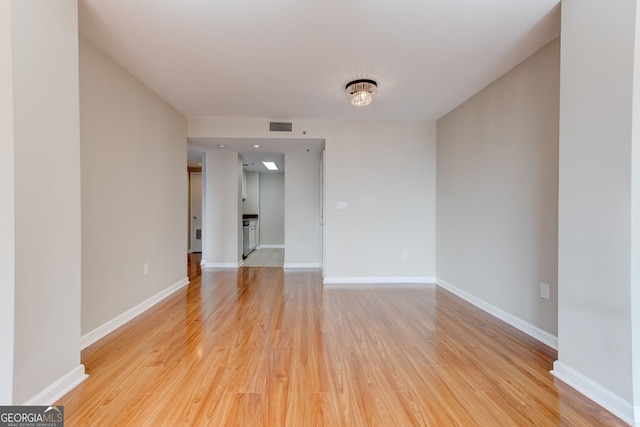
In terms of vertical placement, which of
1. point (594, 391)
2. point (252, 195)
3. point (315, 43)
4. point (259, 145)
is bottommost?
point (594, 391)

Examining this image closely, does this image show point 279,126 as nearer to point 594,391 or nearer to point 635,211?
point 635,211

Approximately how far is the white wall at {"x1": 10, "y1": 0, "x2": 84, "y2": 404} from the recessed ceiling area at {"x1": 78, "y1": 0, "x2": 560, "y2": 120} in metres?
0.58

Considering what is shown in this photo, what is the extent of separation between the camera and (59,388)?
5.14 ft

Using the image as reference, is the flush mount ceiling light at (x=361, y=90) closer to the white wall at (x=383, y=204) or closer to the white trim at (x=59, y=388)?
the white wall at (x=383, y=204)

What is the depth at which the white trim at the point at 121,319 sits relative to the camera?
7.18ft

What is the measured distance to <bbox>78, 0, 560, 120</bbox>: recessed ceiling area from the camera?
6.12ft

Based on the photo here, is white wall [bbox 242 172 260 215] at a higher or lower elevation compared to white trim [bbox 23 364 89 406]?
higher

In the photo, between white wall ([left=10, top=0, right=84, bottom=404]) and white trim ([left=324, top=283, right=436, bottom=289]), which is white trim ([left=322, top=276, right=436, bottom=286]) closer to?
white trim ([left=324, top=283, right=436, bottom=289])

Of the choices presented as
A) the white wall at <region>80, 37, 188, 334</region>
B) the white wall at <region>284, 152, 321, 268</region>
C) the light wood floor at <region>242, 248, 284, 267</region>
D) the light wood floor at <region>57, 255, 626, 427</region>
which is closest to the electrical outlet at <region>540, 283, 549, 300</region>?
the light wood floor at <region>57, 255, 626, 427</region>

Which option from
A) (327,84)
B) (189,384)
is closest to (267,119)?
(327,84)

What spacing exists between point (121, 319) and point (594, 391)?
143 inches

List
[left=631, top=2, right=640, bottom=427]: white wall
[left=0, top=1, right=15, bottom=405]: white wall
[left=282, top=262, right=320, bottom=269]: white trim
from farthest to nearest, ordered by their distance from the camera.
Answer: [left=282, top=262, right=320, bottom=269]: white trim, [left=631, top=2, right=640, bottom=427]: white wall, [left=0, top=1, right=15, bottom=405]: white wall

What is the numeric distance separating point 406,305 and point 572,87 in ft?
8.12

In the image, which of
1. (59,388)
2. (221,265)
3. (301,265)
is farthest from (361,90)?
(221,265)
